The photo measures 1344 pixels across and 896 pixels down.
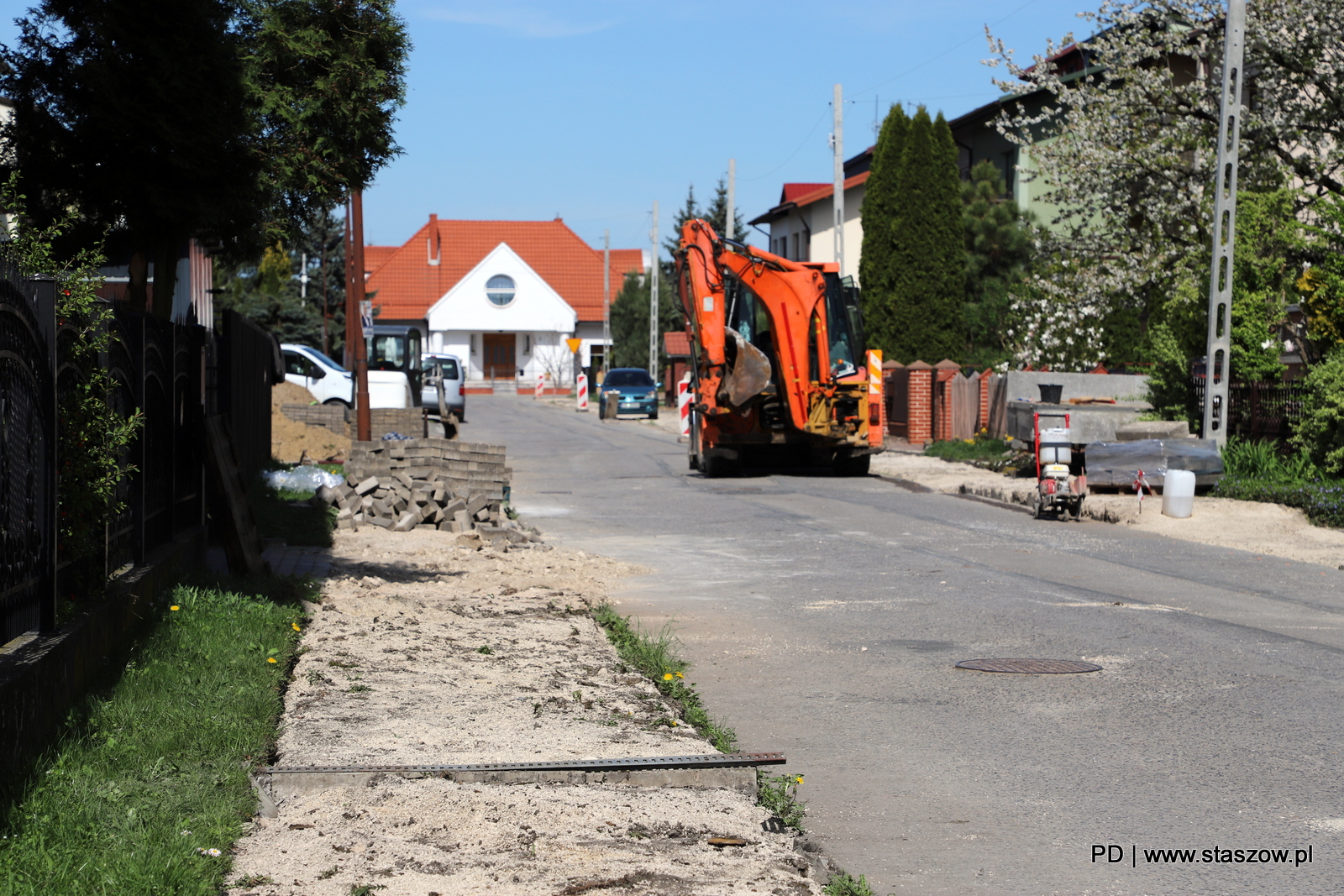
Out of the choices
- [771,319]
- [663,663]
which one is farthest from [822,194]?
Answer: [663,663]

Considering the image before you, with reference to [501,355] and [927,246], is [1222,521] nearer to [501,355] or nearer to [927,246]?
[927,246]

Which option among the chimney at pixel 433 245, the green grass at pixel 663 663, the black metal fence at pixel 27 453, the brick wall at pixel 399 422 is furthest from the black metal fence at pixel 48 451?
the chimney at pixel 433 245

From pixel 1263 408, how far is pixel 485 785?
17.4 metres

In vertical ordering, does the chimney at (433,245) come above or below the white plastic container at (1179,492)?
above

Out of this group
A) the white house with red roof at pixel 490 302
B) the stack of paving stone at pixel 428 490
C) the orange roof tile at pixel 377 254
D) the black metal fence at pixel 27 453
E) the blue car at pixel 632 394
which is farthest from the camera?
the orange roof tile at pixel 377 254

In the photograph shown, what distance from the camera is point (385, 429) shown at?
1064 inches

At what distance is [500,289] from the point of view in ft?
269

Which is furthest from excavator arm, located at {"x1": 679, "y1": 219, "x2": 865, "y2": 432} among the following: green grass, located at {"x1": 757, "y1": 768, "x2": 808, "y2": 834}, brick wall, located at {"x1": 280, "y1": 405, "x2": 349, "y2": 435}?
green grass, located at {"x1": 757, "y1": 768, "x2": 808, "y2": 834}

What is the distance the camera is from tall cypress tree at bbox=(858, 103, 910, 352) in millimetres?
40938

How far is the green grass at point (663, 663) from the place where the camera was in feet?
20.6

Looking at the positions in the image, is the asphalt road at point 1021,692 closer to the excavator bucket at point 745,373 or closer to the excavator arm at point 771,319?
the excavator bucket at point 745,373

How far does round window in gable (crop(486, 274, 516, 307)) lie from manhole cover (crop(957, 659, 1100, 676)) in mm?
75094

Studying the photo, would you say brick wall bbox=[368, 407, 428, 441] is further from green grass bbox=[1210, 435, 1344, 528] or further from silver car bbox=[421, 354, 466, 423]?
green grass bbox=[1210, 435, 1344, 528]

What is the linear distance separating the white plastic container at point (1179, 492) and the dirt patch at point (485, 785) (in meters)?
9.98
